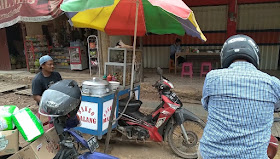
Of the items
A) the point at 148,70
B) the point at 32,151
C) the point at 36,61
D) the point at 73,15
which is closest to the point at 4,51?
the point at 36,61

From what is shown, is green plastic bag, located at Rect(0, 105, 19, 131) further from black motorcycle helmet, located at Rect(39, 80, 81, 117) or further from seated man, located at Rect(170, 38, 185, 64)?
seated man, located at Rect(170, 38, 185, 64)

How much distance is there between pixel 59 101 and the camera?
1.64m

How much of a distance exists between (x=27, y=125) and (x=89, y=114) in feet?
4.30

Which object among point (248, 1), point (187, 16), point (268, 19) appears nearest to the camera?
point (187, 16)

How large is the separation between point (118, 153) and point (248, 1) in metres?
6.84

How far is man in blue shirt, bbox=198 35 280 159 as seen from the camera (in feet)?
4.23

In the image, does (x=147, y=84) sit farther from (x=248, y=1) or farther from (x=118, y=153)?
(x=248, y=1)

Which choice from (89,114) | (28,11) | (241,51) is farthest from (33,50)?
(241,51)

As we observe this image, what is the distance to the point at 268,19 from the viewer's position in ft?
25.9

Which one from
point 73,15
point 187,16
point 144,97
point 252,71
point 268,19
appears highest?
point 268,19

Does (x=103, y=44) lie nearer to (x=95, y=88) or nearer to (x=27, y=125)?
(x=95, y=88)

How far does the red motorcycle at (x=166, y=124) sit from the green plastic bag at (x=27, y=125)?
1454 millimetres

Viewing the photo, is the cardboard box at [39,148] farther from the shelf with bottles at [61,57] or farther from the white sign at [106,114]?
the shelf with bottles at [61,57]

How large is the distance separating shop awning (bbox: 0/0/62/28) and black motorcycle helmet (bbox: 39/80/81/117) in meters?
4.23
